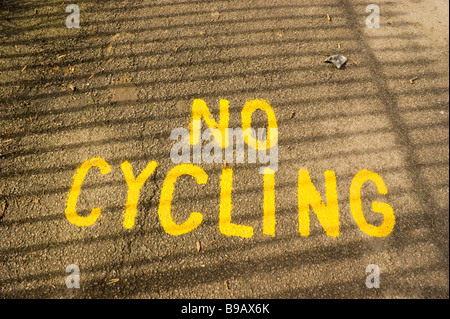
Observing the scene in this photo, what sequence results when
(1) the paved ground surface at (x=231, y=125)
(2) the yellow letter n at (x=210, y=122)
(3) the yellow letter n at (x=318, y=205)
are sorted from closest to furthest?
(1) the paved ground surface at (x=231, y=125), (3) the yellow letter n at (x=318, y=205), (2) the yellow letter n at (x=210, y=122)

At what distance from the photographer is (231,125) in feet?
10.4

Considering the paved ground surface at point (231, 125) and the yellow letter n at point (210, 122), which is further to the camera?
the yellow letter n at point (210, 122)

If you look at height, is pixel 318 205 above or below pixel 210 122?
below

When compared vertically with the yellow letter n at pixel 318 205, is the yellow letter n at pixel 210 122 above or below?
above

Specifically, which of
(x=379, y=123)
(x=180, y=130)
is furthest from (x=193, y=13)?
(x=379, y=123)

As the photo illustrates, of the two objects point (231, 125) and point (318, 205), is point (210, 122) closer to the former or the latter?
point (231, 125)

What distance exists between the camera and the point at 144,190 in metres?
Result: 2.86

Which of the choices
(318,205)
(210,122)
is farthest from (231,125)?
(318,205)

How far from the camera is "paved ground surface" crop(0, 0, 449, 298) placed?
2.59 meters

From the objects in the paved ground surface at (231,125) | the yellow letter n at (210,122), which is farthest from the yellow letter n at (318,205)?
the yellow letter n at (210,122)

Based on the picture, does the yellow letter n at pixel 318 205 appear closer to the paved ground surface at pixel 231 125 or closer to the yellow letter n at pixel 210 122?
the paved ground surface at pixel 231 125

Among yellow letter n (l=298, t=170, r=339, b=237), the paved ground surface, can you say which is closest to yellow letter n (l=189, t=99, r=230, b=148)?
the paved ground surface

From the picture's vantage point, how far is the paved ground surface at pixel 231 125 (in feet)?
8.48

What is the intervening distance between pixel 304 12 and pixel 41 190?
3859 mm
